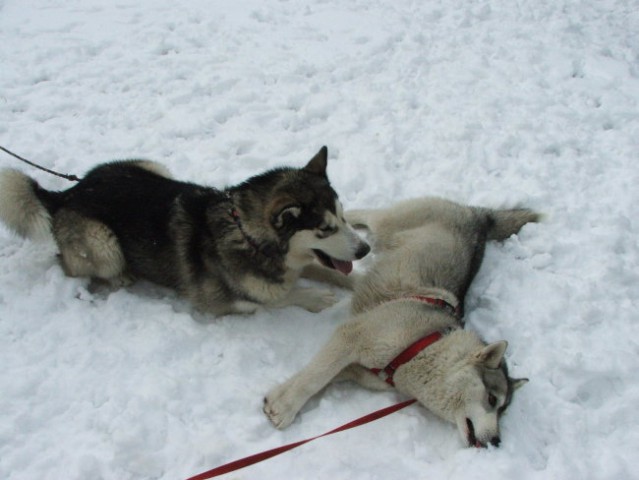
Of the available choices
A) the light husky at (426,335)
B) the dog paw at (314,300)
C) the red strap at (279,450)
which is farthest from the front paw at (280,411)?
the dog paw at (314,300)

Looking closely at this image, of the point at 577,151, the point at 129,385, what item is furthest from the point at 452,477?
the point at 577,151

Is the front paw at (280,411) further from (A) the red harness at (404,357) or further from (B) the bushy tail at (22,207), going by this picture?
(B) the bushy tail at (22,207)

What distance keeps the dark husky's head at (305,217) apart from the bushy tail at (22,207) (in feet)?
6.10

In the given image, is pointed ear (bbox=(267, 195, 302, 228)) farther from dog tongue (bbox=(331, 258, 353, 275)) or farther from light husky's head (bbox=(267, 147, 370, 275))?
dog tongue (bbox=(331, 258, 353, 275))

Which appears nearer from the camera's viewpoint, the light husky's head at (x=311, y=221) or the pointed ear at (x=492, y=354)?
the pointed ear at (x=492, y=354)

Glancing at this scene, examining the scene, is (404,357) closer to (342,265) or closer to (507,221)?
(342,265)

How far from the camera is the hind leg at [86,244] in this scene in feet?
13.4

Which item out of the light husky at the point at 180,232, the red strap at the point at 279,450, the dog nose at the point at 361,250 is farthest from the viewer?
the light husky at the point at 180,232

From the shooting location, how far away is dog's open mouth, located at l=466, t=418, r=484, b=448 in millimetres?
3365

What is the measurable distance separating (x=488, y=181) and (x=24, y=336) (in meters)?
4.90

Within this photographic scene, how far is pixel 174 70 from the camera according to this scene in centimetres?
707

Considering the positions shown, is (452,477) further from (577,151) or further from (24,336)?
(577,151)

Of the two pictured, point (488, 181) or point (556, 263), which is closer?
point (556, 263)

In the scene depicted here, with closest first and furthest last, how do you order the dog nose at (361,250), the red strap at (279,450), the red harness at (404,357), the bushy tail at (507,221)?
the red strap at (279,450)
the red harness at (404,357)
the dog nose at (361,250)
the bushy tail at (507,221)
